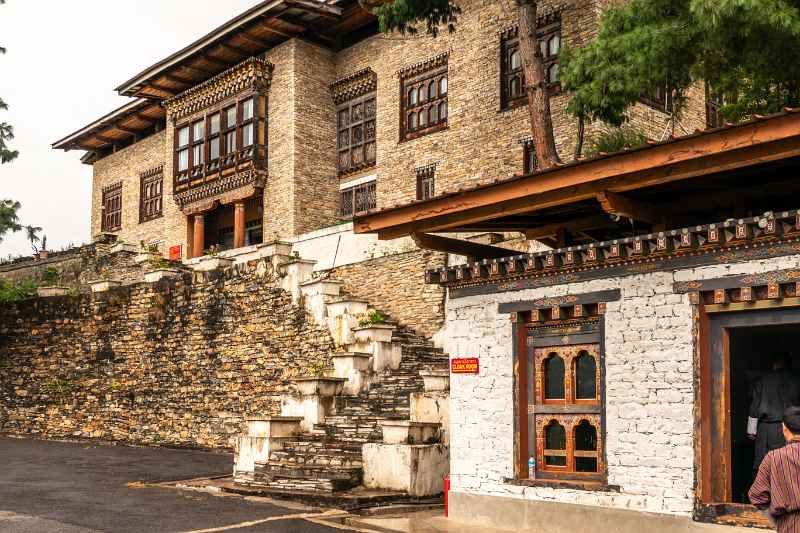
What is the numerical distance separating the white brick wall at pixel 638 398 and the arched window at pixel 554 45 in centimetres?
1158

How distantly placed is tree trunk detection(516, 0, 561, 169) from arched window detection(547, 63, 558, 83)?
200 cm

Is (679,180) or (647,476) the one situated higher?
(679,180)

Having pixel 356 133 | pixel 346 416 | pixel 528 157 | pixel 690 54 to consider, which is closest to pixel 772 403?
pixel 690 54

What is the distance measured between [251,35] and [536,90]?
39.2 ft

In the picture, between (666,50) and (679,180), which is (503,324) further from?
(666,50)

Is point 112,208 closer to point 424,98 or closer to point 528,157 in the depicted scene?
point 424,98

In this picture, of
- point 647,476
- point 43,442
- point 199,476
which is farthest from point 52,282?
point 647,476

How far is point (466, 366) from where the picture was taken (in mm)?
12211

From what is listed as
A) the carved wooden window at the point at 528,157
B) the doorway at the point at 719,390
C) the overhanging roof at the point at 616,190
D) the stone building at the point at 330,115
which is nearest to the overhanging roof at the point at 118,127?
the stone building at the point at 330,115

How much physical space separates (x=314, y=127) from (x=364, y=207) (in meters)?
2.98

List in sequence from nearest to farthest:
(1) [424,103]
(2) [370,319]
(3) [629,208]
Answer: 1. (3) [629,208]
2. (2) [370,319]
3. (1) [424,103]

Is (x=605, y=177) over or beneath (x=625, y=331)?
over

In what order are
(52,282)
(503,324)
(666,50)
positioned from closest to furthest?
(503,324) < (666,50) < (52,282)

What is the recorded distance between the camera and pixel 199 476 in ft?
56.6
